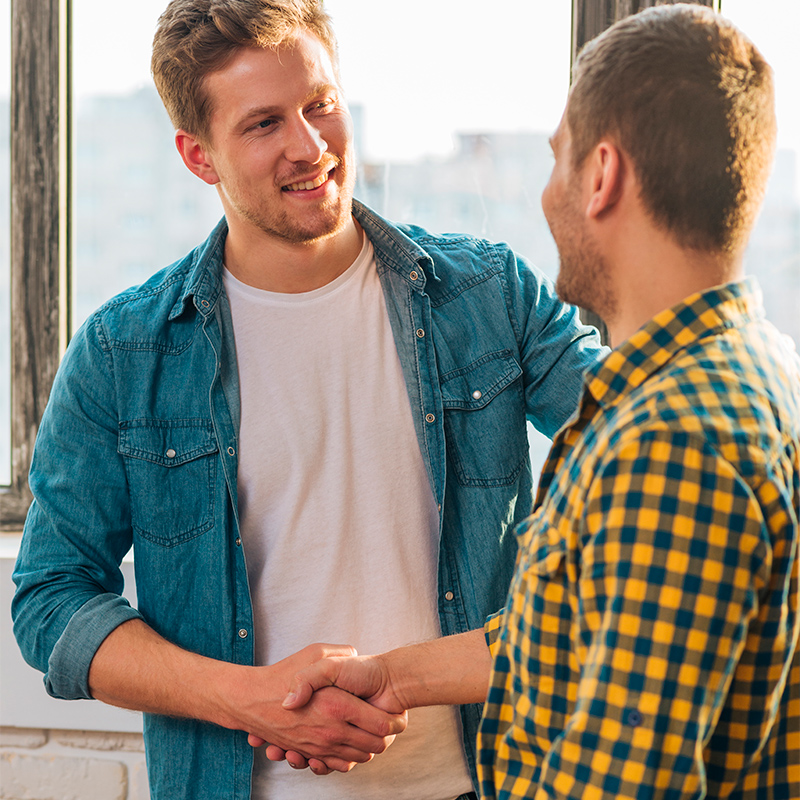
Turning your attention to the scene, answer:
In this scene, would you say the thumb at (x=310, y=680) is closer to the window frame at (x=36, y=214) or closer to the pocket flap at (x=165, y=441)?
the pocket flap at (x=165, y=441)

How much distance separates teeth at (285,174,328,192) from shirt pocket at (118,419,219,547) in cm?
39

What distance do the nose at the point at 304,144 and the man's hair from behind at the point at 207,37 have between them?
13cm

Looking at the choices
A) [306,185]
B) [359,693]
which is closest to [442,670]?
[359,693]

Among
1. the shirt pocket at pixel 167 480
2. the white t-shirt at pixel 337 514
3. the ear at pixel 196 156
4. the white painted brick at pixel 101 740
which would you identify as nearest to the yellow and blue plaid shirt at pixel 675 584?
the white t-shirt at pixel 337 514

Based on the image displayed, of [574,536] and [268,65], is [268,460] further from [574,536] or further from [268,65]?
[574,536]

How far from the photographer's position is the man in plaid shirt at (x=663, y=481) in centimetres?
59

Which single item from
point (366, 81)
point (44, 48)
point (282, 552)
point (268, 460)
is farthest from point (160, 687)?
point (44, 48)

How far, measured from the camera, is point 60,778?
1.84 metres

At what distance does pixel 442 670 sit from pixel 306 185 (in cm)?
74

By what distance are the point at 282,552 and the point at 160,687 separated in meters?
0.25

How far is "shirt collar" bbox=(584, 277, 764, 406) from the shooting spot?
71 cm

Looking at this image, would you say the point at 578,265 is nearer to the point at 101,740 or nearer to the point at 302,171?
the point at 302,171

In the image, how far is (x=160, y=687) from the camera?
1245 mm

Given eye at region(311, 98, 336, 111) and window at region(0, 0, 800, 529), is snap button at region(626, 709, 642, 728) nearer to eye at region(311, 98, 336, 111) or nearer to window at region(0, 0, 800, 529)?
eye at region(311, 98, 336, 111)
